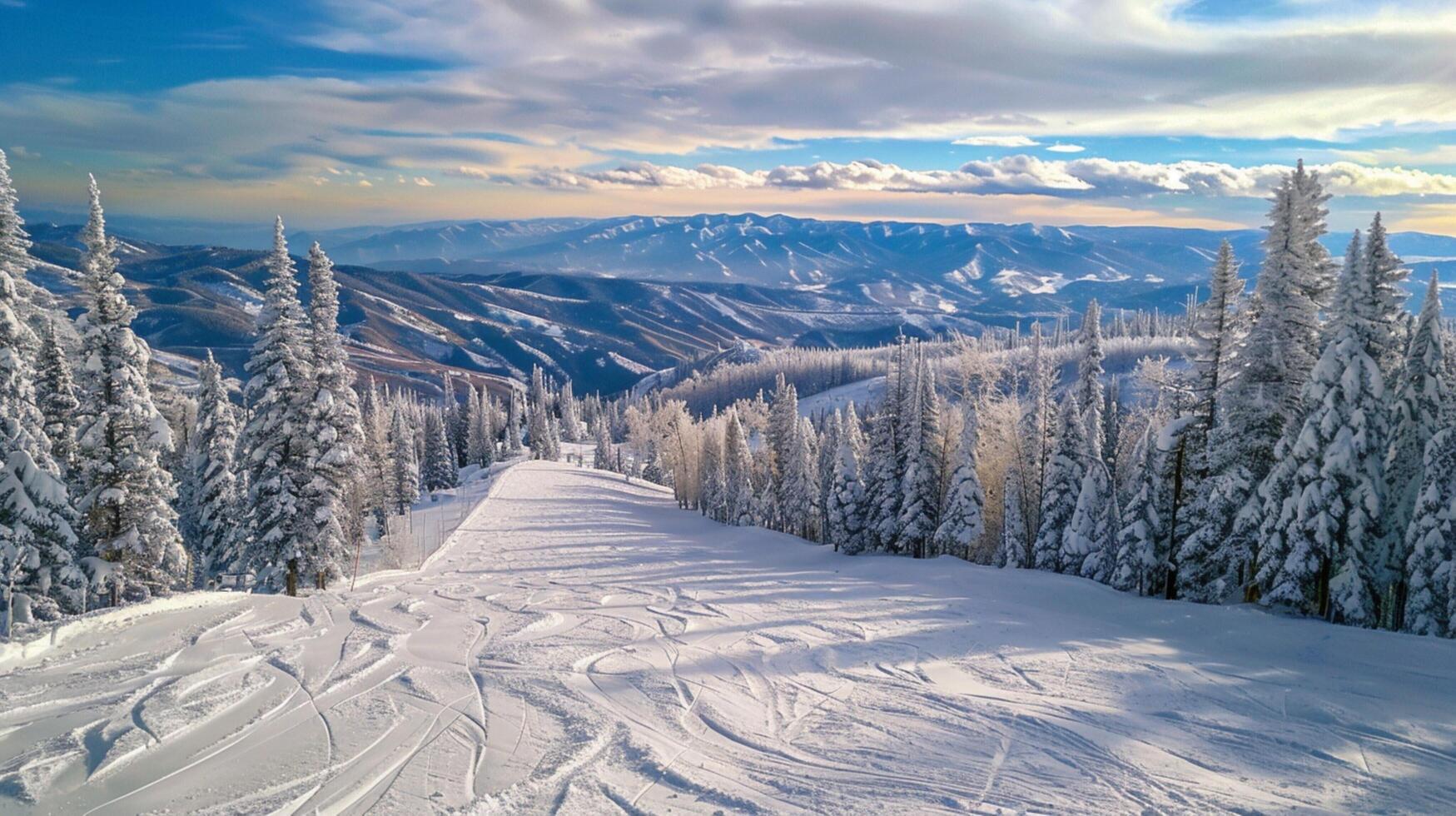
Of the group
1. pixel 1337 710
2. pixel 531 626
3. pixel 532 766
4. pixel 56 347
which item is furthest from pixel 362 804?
pixel 56 347

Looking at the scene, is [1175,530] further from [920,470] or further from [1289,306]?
[920,470]

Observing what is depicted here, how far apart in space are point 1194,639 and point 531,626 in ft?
52.6

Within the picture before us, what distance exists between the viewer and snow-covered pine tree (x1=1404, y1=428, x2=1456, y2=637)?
61.0 ft

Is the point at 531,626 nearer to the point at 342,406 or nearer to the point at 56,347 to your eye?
the point at 342,406

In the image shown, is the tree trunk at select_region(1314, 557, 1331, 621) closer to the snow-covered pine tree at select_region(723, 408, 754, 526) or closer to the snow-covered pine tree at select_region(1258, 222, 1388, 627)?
the snow-covered pine tree at select_region(1258, 222, 1388, 627)

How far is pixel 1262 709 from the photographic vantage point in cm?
1287

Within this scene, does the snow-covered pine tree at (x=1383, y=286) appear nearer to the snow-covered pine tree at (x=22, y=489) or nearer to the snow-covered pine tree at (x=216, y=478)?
the snow-covered pine tree at (x=22, y=489)

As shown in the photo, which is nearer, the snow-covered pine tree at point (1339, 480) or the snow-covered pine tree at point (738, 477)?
the snow-covered pine tree at point (1339, 480)

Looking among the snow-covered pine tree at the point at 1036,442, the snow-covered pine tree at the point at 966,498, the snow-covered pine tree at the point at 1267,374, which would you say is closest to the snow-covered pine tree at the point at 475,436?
the snow-covered pine tree at the point at 966,498

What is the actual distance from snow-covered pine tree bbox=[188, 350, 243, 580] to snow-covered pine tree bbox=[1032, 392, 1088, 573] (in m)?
37.9

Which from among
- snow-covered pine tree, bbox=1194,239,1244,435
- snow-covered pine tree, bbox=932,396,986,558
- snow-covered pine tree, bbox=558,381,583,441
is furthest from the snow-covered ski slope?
snow-covered pine tree, bbox=558,381,583,441

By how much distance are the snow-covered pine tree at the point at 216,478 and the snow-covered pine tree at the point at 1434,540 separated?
4416 cm

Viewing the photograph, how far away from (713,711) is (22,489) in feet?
65.0

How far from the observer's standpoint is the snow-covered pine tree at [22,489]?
19.5 metres
